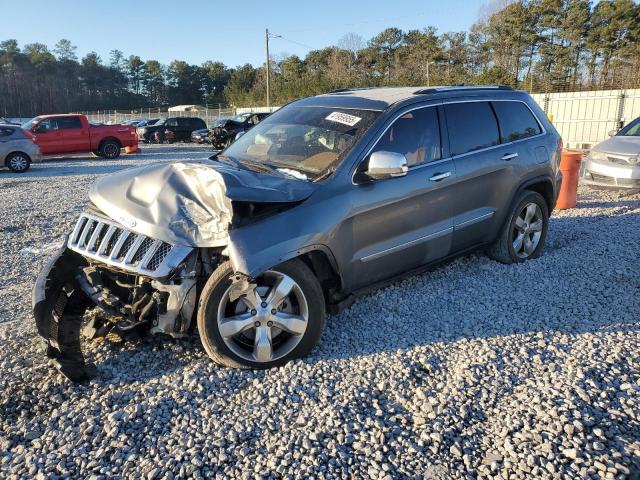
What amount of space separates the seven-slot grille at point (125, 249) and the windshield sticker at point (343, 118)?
1.73m

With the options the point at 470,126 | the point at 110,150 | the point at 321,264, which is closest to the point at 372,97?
the point at 470,126

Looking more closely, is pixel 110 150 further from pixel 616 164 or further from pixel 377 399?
pixel 377 399

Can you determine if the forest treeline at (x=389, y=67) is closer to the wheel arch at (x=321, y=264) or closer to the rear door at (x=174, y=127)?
the rear door at (x=174, y=127)

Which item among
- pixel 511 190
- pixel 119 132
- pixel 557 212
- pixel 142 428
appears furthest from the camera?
pixel 119 132

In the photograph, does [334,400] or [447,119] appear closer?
[334,400]

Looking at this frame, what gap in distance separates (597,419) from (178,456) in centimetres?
229

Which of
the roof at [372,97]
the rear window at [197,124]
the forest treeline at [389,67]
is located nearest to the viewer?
the roof at [372,97]

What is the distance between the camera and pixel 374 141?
12.8 feet

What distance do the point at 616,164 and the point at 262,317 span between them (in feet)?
27.4

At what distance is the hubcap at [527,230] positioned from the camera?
17.7ft

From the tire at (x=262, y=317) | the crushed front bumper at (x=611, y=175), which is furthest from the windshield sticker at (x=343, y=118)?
the crushed front bumper at (x=611, y=175)

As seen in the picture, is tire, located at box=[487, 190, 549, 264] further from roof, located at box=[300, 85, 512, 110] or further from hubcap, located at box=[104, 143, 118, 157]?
hubcap, located at box=[104, 143, 118, 157]

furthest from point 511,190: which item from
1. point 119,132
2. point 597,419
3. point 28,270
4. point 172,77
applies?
point 172,77

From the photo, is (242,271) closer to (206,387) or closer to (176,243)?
(176,243)
